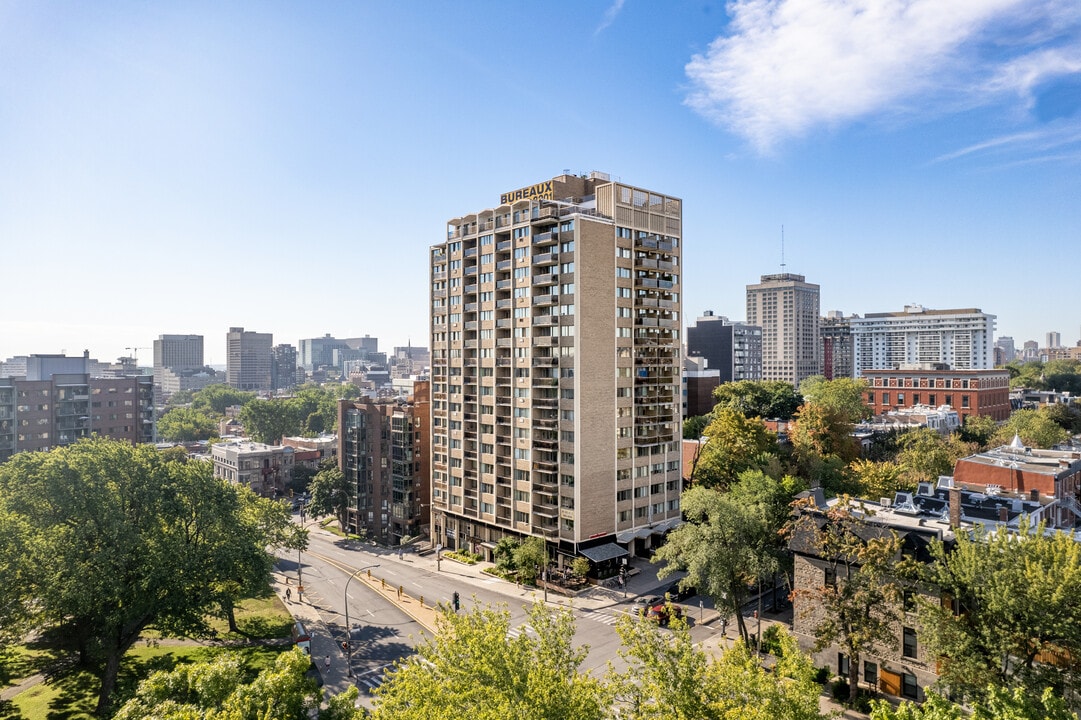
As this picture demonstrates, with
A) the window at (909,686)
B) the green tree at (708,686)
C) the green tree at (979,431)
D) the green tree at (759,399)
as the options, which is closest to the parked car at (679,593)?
the window at (909,686)

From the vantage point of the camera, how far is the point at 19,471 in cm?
5100

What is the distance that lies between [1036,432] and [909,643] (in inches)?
3631

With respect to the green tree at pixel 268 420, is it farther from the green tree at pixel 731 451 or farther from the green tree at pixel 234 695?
the green tree at pixel 234 695

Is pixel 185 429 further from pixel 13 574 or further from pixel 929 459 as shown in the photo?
pixel 929 459

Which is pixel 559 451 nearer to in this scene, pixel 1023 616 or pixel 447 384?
pixel 447 384

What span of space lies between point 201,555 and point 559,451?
3909 cm

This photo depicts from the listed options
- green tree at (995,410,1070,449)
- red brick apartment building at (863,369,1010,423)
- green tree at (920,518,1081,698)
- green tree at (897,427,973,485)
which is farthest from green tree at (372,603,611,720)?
red brick apartment building at (863,369,1010,423)

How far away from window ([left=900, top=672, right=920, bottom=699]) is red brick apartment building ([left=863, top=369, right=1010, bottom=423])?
387ft

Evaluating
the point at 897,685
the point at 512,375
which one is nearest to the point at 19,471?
the point at 512,375

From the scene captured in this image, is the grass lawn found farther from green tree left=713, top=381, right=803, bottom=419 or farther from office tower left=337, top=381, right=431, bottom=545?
green tree left=713, top=381, right=803, bottom=419

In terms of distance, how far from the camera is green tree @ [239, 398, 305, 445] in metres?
172

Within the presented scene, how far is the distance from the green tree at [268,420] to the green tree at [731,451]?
126719mm

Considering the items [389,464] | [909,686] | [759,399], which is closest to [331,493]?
[389,464]

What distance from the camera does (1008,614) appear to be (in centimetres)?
3422
